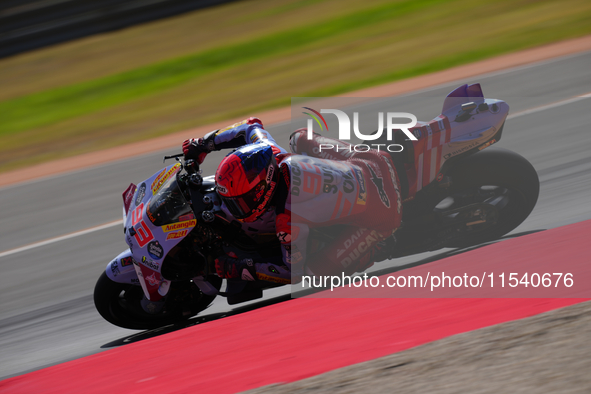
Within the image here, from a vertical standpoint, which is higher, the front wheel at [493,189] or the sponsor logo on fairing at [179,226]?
the sponsor logo on fairing at [179,226]

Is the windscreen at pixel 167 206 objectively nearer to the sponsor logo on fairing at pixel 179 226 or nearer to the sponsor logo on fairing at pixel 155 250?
the sponsor logo on fairing at pixel 179 226

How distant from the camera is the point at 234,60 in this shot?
13352 millimetres

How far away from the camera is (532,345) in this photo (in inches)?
106

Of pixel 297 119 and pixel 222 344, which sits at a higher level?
pixel 297 119

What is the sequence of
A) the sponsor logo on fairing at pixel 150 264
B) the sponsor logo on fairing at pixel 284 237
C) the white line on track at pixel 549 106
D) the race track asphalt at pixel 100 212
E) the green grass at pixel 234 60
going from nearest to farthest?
the sponsor logo on fairing at pixel 284 237
the sponsor logo on fairing at pixel 150 264
the race track asphalt at pixel 100 212
the white line on track at pixel 549 106
the green grass at pixel 234 60

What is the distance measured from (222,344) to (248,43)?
11700 mm

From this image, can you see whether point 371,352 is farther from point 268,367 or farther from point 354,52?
point 354,52

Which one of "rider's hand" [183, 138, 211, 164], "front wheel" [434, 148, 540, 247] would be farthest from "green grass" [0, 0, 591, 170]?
"front wheel" [434, 148, 540, 247]

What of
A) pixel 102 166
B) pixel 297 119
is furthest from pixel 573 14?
pixel 102 166

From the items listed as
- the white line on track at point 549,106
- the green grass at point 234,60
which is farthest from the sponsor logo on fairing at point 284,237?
the green grass at point 234,60

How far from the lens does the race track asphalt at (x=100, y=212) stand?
15.3ft

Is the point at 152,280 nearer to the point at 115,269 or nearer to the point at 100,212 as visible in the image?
the point at 115,269

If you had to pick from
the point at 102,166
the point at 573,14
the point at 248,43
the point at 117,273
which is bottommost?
the point at 117,273

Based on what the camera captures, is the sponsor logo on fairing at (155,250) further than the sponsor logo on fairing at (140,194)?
No
